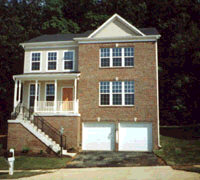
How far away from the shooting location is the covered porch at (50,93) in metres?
21.5

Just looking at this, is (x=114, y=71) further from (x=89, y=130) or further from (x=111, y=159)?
(x=111, y=159)

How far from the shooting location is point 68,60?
77.8 ft

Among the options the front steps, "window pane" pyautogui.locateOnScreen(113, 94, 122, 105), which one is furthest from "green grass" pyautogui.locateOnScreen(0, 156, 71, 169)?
"window pane" pyautogui.locateOnScreen(113, 94, 122, 105)

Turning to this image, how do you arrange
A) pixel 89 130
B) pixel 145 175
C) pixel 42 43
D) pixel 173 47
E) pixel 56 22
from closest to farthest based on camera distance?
pixel 145 175
pixel 89 130
pixel 42 43
pixel 173 47
pixel 56 22

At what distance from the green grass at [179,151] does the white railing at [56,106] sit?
24.8 ft

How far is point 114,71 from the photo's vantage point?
860 inches

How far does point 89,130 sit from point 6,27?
19907mm

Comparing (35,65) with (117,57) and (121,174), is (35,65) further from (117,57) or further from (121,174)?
(121,174)

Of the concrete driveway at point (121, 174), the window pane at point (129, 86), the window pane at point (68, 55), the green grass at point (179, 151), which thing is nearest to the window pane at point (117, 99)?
the window pane at point (129, 86)

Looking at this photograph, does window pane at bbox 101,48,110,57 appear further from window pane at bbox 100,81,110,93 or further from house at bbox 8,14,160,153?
window pane at bbox 100,81,110,93

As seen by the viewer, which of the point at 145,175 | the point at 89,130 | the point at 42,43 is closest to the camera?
the point at 145,175

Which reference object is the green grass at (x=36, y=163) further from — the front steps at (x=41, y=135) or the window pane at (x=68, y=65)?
the window pane at (x=68, y=65)

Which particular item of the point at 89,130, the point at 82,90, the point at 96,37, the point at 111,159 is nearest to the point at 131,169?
the point at 111,159

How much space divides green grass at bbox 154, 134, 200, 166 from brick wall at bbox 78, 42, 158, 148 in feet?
4.78
